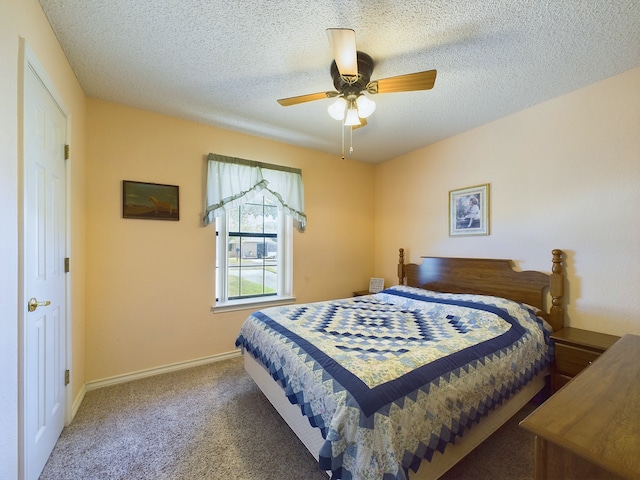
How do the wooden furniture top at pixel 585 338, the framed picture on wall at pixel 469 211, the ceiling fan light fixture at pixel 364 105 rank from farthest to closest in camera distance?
the framed picture on wall at pixel 469 211
the wooden furniture top at pixel 585 338
the ceiling fan light fixture at pixel 364 105

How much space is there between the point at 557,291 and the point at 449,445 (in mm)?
1658

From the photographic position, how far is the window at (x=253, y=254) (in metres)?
2.99

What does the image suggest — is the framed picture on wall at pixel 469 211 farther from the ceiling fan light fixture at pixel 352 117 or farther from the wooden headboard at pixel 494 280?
the ceiling fan light fixture at pixel 352 117

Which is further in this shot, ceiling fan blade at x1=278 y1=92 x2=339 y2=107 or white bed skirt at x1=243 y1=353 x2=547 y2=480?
ceiling fan blade at x1=278 y1=92 x2=339 y2=107

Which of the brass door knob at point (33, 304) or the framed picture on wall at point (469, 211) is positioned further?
the framed picture on wall at point (469, 211)

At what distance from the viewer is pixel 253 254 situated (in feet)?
10.6

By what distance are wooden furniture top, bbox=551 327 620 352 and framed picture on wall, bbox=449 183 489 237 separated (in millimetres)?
1055

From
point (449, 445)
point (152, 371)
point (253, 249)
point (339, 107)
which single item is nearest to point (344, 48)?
point (339, 107)

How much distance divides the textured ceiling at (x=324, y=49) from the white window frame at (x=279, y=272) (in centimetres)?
125

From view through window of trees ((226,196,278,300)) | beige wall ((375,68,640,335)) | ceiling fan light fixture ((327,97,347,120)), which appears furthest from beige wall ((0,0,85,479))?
beige wall ((375,68,640,335))

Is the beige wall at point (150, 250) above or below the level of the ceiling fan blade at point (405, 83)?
below

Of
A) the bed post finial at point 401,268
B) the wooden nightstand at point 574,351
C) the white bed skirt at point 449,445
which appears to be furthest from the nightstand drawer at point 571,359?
the bed post finial at point 401,268

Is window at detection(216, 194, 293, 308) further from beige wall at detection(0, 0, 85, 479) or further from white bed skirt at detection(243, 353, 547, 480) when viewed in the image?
beige wall at detection(0, 0, 85, 479)

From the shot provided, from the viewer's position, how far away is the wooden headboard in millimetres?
2211
